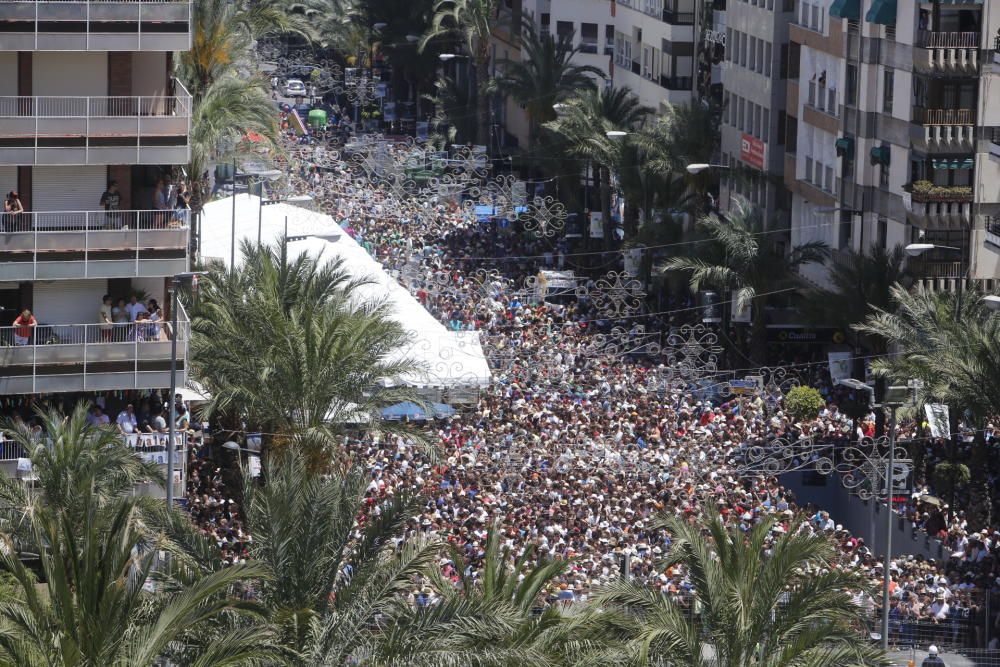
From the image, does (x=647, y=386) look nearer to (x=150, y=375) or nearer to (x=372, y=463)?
(x=372, y=463)

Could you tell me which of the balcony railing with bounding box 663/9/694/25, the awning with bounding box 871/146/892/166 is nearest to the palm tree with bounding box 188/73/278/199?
the awning with bounding box 871/146/892/166

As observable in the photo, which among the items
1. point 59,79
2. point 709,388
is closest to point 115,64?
point 59,79

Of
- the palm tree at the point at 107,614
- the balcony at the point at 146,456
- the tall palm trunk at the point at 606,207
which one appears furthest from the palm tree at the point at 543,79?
the palm tree at the point at 107,614

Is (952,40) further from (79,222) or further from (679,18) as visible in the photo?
(679,18)

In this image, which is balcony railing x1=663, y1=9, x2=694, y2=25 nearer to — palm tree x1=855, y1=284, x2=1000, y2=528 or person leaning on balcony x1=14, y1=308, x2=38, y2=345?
palm tree x1=855, y1=284, x2=1000, y2=528

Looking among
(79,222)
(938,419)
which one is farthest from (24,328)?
(938,419)

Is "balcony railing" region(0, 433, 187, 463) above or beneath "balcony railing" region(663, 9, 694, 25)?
beneath
